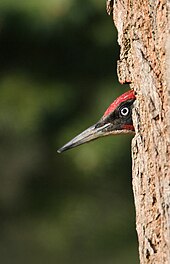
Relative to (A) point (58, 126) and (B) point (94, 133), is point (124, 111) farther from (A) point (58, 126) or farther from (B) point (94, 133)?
(A) point (58, 126)

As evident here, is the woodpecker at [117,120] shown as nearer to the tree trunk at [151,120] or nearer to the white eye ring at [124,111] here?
the white eye ring at [124,111]

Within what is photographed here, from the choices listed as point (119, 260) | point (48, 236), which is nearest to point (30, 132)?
point (48, 236)

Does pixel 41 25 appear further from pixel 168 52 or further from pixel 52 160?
pixel 168 52

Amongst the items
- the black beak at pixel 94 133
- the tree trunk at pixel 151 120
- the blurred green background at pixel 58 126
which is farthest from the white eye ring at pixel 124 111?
the blurred green background at pixel 58 126

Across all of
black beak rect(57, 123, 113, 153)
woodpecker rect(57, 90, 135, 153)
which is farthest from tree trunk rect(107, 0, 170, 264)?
black beak rect(57, 123, 113, 153)

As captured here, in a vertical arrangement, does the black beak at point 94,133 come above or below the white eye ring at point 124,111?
below

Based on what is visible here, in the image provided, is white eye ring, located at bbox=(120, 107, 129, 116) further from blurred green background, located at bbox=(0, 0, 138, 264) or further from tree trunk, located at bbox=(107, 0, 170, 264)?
blurred green background, located at bbox=(0, 0, 138, 264)
